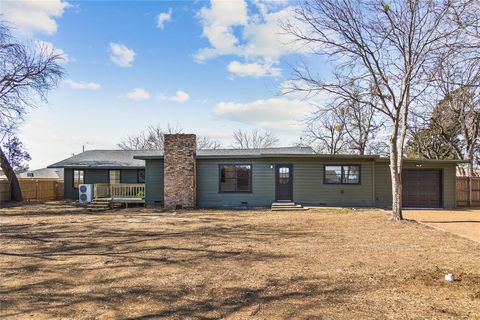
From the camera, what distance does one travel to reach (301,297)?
462 centimetres

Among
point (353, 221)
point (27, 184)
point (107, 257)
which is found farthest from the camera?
point (27, 184)

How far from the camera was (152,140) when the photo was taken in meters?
48.0

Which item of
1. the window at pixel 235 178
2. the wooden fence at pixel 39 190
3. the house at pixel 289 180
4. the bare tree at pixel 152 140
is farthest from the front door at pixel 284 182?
the bare tree at pixel 152 140

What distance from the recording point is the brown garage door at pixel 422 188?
59.1ft

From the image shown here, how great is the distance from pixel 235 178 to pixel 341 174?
17.5 ft

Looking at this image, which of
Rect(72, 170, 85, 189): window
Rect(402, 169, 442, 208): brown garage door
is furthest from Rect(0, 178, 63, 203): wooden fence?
Rect(402, 169, 442, 208): brown garage door

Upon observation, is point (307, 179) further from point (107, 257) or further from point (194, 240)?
Answer: point (107, 257)

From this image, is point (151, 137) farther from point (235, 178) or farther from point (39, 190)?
point (235, 178)

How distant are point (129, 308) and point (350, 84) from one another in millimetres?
10719

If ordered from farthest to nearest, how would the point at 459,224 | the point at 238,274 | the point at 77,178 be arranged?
the point at 77,178 → the point at 459,224 → the point at 238,274

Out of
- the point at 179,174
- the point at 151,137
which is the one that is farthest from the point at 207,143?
the point at 179,174

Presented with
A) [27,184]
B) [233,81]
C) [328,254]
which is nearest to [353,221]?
[328,254]

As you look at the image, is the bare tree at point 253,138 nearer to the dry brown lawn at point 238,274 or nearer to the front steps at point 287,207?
the front steps at point 287,207

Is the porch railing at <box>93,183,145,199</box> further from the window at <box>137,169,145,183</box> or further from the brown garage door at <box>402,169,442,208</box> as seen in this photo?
the brown garage door at <box>402,169,442,208</box>
